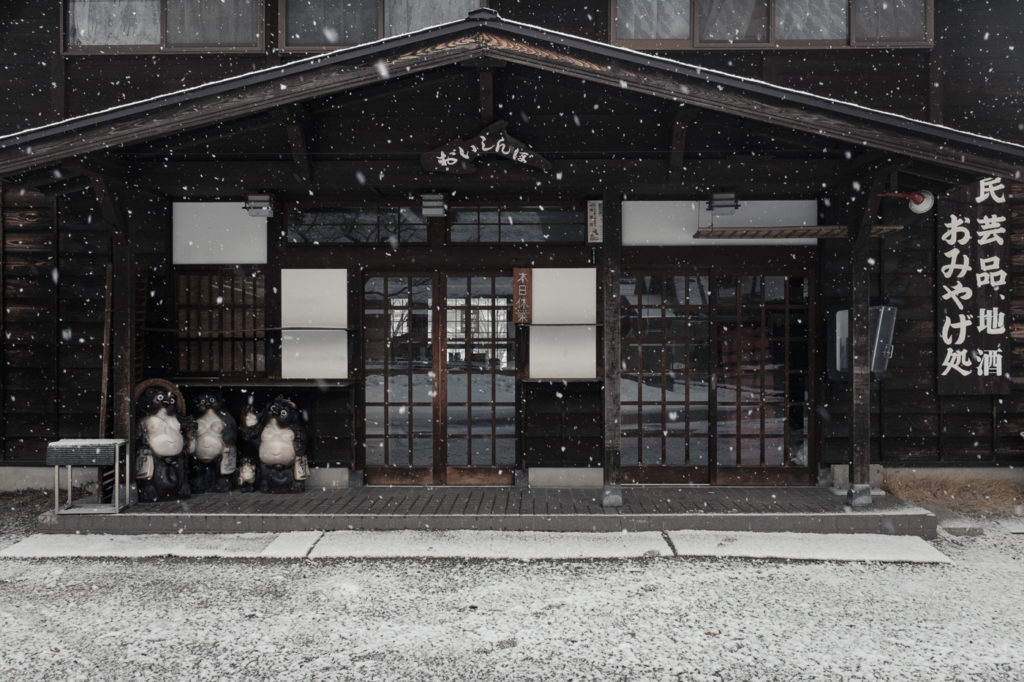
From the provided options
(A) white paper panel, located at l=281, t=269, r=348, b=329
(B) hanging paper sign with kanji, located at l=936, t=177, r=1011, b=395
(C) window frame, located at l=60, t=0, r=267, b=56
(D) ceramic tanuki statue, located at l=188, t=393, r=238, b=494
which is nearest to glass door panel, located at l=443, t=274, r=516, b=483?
(A) white paper panel, located at l=281, t=269, r=348, b=329

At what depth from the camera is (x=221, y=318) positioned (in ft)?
26.1

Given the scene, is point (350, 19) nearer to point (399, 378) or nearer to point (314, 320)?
point (314, 320)

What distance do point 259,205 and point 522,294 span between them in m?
2.95

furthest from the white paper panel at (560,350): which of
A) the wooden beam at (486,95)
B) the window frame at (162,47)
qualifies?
the window frame at (162,47)

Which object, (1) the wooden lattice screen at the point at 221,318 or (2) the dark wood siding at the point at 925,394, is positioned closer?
(2) the dark wood siding at the point at 925,394

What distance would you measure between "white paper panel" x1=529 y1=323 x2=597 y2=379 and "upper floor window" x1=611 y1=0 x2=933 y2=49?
132 inches

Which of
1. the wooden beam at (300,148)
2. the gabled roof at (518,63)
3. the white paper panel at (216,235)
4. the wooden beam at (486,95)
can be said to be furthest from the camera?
the white paper panel at (216,235)

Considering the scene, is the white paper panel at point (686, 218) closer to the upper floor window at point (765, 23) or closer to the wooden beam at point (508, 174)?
the wooden beam at point (508, 174)

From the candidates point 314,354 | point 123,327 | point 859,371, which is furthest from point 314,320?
point 859,371

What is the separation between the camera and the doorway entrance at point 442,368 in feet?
26.1

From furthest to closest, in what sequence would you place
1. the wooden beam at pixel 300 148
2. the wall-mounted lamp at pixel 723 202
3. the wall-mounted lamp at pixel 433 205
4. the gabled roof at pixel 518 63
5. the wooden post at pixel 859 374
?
the wall-mounted lamp at pixel 433 205 < the wall-mounted lamp at pixel 723 202 < the wooden post at pixel 859 374 < the wooden beam at pixel 300 148 < the gabled roof at pixel 518 63

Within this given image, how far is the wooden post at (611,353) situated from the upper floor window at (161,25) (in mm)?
4615

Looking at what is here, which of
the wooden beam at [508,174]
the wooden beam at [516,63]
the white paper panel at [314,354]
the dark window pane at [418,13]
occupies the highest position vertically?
the dark window pane at [418,13]

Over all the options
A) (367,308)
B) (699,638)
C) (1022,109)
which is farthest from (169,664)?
(1022,109)
